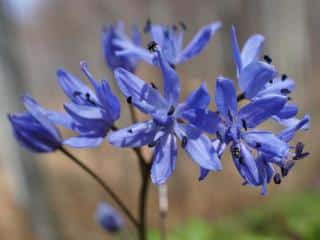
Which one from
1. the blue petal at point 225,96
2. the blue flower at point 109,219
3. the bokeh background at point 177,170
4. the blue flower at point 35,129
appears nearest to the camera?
the blue petal at point 225,96

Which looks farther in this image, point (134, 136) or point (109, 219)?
point (109, 219)

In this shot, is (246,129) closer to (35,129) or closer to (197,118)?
(197,118)

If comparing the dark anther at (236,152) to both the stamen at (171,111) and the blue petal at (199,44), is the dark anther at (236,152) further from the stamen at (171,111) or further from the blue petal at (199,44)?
the blue petal at (199,44)

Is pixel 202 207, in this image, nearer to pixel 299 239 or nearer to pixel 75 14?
pixel 299 239

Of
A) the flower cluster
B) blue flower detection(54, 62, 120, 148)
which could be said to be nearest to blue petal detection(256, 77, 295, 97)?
the flower cluster

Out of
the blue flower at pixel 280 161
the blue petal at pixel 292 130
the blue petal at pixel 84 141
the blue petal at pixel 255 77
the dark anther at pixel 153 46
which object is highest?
the dark anther at pixel 153 46

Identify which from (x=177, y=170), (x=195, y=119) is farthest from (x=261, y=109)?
(x=177, y=170)

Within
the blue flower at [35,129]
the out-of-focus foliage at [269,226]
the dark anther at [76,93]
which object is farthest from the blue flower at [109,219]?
the dark anther at [76,93]
